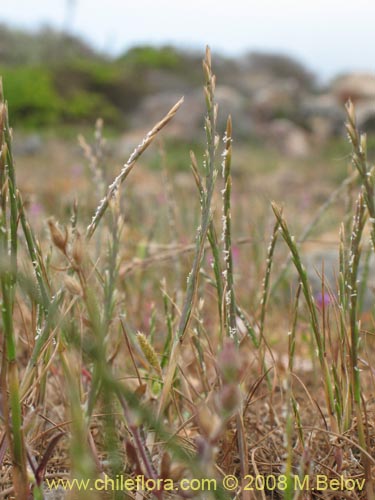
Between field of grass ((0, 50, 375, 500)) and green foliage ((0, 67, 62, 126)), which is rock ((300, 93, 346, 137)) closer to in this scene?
green foliage ((0, 67, 62, 126))

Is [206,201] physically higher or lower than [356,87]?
lower

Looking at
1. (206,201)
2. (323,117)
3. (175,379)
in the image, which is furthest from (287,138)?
(206,201)

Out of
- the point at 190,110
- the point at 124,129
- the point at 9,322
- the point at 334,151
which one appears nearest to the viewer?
the point at 9,322

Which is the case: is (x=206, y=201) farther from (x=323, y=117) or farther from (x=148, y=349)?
(x=323, y=117)

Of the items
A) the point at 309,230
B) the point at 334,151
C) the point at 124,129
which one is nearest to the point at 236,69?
the point at 124,129

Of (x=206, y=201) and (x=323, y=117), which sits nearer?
(x=206, y=201)

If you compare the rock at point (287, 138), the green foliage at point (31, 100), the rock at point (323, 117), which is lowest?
the rock at point (287, 138)

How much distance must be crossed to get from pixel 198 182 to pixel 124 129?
1569 centimetres

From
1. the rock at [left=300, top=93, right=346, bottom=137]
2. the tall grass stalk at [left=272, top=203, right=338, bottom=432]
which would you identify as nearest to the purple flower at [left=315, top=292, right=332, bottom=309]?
the tall grass stalk at [left=272, top=203, right=338, bottom=432]

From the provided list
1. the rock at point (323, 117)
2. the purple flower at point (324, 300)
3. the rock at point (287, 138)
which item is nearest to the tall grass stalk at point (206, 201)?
the purple flower at point (324, 300)

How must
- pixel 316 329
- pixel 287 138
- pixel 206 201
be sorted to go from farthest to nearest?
pixel 287 138 < pixel 316 329 < pixel 206 201

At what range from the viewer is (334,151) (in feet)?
41.4

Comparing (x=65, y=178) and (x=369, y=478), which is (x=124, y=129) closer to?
(x=65, y=178)

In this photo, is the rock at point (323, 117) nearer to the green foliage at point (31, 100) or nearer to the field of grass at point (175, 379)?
the green foliage at point (31, 100)
